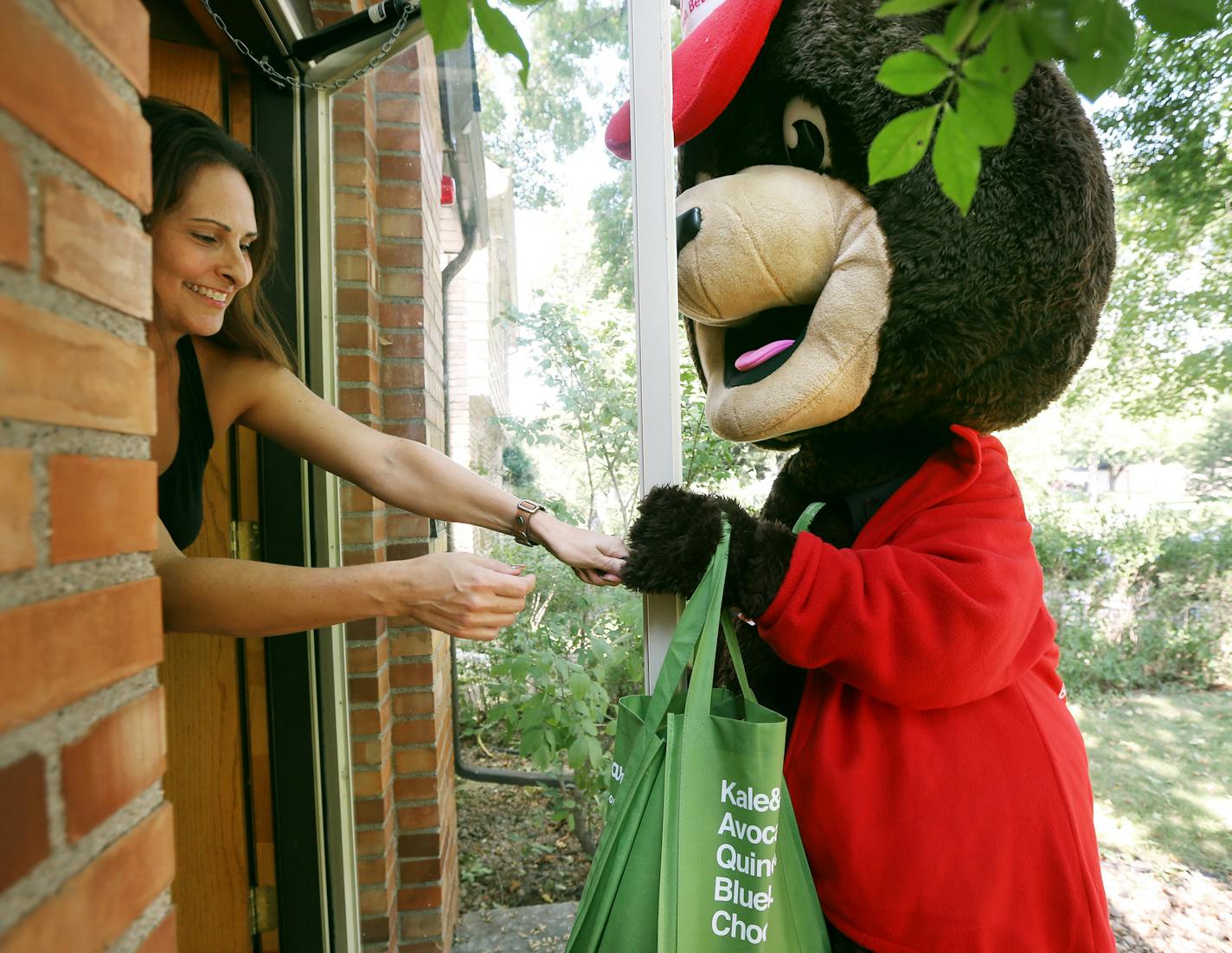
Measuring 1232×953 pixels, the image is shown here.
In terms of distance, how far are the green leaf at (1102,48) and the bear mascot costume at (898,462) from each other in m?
0.70

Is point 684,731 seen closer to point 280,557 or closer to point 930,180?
point 930,180

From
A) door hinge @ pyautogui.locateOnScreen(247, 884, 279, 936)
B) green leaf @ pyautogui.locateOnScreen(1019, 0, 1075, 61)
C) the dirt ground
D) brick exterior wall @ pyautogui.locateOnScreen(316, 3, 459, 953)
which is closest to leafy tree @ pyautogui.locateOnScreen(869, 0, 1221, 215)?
green leaf @ pyautogui.locateOnScreen(1019, 0, 1075, 61)

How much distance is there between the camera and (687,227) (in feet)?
4.21

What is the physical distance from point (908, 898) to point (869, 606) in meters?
0.43

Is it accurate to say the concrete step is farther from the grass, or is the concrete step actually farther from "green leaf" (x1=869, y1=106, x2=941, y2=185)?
the grass

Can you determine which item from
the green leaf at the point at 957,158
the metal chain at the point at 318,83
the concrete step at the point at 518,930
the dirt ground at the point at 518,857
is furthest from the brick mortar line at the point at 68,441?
the concrete step at the point at 518,930

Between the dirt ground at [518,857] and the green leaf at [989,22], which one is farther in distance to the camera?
the dirt ground at [518,857]

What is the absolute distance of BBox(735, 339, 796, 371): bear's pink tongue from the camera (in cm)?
130

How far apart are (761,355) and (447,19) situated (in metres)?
0.93

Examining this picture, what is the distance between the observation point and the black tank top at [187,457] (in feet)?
4.62

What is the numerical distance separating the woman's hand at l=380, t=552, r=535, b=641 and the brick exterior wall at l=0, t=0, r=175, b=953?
55 cm

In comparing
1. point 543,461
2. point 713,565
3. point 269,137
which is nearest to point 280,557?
point 543,461

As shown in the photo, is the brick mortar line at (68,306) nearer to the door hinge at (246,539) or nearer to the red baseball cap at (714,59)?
the red baseball cap at (714,59)

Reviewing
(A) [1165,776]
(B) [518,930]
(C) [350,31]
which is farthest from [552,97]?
(A) [1165,776]
